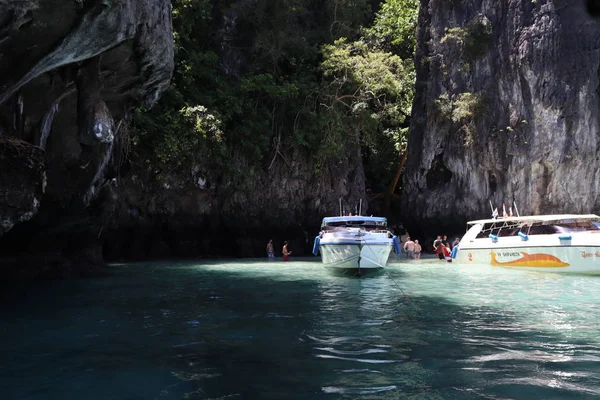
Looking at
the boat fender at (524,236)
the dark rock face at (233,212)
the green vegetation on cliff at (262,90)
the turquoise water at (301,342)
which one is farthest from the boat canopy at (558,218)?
the dark rock face at (233,212)

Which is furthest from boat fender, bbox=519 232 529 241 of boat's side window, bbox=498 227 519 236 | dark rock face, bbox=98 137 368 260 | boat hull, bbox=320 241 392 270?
dark rock face, bbox=98 137 368 260

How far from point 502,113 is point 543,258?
43.3 feet

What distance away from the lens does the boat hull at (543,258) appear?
16969 mm

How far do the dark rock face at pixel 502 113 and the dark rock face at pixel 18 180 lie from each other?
23833 mm

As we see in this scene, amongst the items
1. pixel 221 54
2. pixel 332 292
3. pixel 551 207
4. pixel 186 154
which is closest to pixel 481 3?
pixel 551 207

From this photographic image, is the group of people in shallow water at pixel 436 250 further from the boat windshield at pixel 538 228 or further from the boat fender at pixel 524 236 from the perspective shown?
the boat fender at pixel 524 236

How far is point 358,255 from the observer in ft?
56.9

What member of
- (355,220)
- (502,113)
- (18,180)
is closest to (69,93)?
(18,180)

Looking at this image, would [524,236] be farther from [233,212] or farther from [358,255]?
[233,212]

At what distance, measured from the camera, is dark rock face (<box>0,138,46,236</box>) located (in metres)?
10.2

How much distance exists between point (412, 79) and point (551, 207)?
1165cm

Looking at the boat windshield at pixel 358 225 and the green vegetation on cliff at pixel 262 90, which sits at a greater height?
the green vegetation on cliff at pixel 262 90

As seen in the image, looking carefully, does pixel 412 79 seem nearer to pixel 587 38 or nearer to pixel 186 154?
pixel 587 38

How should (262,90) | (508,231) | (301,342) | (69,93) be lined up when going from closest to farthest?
1. (301,342)
2. (69,93)
3. (508,231)
4. (262,90)
